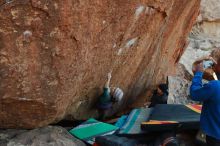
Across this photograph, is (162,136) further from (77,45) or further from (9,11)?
(9,11)

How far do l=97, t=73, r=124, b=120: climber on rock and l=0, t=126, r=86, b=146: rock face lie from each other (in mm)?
712

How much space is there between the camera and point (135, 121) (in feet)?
16.6

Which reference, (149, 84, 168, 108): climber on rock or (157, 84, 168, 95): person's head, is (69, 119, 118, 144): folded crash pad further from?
(157, 84, 168, 95): person's head

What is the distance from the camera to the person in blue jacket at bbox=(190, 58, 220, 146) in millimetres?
3836

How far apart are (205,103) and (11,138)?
1766 mm

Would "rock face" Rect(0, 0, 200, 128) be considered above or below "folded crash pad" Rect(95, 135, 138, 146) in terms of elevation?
above

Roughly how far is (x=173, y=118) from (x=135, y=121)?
46 cm

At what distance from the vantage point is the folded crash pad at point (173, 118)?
4.61 m

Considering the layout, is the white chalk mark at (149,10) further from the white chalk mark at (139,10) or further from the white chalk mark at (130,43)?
the white chalk mark at (130,43)

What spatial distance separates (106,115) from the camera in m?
5.55

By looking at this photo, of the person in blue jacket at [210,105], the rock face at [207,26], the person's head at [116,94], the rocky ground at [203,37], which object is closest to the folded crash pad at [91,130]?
the person's head at [116,94]

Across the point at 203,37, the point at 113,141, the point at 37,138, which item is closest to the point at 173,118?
the point at 113,141

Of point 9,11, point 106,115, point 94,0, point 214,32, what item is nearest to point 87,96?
point 106,115

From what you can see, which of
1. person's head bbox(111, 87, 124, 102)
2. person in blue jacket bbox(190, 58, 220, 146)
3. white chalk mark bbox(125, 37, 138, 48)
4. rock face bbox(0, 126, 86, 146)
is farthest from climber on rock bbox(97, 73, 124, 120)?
person in blue jacket bbox(190, 58, 220, 146)
